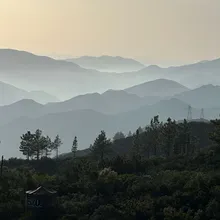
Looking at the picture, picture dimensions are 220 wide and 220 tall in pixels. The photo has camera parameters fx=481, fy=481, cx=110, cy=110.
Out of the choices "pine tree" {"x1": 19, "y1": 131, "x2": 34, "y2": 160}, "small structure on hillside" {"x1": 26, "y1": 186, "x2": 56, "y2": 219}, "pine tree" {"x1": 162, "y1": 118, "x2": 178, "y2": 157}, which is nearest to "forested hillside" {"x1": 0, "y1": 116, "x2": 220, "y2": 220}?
"small structure on hillside" {"x1": 26, "y1": 186, "x2": 56, "y2": 219}

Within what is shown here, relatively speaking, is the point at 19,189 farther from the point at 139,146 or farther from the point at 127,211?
the point at 139,146

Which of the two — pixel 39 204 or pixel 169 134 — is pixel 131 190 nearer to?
pixel 39 204

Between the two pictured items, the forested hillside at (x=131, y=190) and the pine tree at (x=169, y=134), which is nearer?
the forested hillside at (x=131, y=190)

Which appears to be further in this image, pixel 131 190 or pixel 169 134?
pixel 169 134

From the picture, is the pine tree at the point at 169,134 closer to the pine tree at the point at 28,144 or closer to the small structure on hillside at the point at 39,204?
the pine tree at the point at 28,144

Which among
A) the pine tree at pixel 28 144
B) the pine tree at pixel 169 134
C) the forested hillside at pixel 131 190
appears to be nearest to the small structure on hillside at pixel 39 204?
the forested hillside at pixel 131 190

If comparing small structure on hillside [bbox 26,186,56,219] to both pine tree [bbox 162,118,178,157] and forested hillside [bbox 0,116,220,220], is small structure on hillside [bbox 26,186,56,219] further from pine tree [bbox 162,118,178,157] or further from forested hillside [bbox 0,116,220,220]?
pine tree [bbox 162,118,178,157]

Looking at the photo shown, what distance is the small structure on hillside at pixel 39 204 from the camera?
141 ft

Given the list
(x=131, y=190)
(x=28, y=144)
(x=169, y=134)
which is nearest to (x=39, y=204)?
(x=131, y=190)

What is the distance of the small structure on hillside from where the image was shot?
141 ft

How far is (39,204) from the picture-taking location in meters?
43.1

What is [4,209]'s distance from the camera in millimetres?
43875

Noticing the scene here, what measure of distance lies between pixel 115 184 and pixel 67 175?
8923mm

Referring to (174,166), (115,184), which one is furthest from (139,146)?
(115,184)
